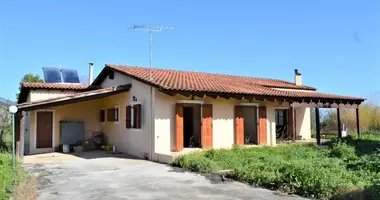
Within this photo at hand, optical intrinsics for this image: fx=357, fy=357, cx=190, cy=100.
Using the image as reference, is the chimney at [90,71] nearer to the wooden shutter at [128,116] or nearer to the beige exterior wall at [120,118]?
the beige exterior wall at [120,118]

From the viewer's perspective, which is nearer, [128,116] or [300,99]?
[128,116]

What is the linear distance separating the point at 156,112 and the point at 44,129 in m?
7.09

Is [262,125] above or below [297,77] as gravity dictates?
below

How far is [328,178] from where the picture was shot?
824cm

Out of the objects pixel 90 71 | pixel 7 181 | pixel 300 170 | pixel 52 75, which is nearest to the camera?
pixel 7 181

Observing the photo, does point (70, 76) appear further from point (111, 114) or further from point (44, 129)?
point (111, 114)

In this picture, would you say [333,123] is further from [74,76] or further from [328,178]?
[328,178]

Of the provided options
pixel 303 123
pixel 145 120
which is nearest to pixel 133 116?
pixel 145 120

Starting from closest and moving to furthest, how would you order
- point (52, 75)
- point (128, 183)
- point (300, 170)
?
point (300, 170), point (128, 183), point (52, 75)

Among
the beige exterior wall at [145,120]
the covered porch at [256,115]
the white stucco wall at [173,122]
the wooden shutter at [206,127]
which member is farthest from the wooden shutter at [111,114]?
the wooden shutter at [206,127]

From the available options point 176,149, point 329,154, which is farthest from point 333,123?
point 176,149

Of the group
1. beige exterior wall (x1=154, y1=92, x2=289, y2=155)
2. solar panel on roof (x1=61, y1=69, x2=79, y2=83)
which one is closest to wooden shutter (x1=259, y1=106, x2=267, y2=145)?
beige exterior wall (x1=154, y1=92, x2=289, y2=155)

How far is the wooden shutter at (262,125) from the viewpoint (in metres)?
18.1

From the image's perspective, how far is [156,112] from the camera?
15094 mm
